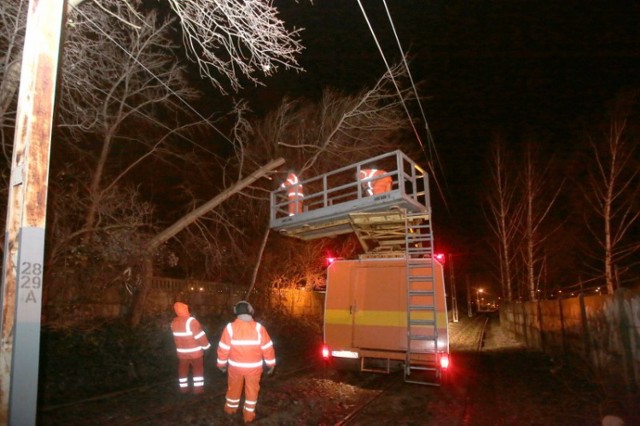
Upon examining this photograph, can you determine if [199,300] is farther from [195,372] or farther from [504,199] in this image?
[504,199]

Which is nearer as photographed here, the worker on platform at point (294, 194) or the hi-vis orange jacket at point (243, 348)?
the hi-vis orange jacket at point (243, 348)

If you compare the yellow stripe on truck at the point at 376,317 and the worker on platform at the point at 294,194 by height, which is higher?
the worker on platform at the point at 294,194

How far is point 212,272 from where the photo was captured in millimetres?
18438

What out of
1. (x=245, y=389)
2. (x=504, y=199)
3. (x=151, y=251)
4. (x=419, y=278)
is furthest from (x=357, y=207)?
(x=504, y=199)

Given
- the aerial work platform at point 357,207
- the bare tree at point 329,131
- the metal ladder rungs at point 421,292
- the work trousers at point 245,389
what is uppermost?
the bare tree at point 329,131

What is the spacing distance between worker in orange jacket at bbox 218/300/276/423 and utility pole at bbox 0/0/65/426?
2804 mm

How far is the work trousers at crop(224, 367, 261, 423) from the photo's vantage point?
6623mm

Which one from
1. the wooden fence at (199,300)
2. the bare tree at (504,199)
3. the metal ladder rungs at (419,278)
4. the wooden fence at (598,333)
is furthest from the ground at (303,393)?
the bare tree at (504,199)

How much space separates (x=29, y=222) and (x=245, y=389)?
12.2ft

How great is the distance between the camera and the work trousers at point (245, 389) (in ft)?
21.7

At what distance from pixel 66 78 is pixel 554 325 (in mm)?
13009

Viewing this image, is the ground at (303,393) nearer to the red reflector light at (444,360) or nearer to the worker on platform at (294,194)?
the red reflector light at (444,360)

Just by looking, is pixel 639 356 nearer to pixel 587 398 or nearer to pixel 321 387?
pixel 587 398

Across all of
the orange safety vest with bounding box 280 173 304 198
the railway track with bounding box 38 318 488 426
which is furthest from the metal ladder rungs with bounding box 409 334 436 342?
the orange safety vest with bounding box 280 173 304 198
